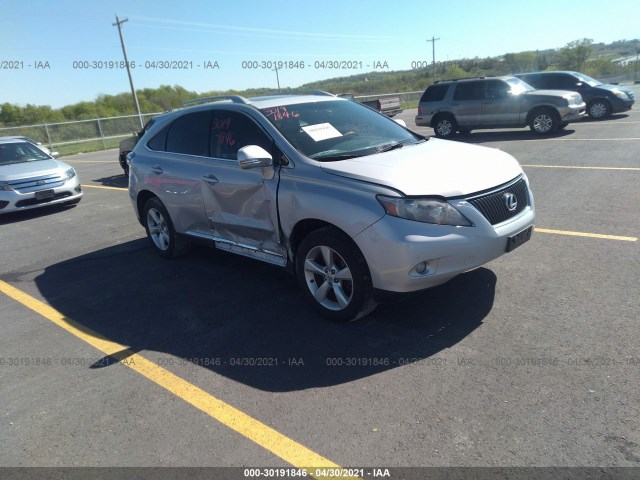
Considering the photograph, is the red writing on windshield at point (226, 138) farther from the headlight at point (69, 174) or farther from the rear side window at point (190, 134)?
the headlight at point (69, 174)

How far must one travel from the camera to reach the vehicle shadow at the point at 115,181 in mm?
13035

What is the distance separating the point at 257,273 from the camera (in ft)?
17.9

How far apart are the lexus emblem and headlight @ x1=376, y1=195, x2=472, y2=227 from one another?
20.3 inches

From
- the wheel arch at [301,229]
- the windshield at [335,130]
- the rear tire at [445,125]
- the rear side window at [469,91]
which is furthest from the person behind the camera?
the rear tire at [445,125]

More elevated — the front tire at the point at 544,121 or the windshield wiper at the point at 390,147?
the windshield wiper at the point at 390,147

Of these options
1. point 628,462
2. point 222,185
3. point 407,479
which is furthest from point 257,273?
point 628,462

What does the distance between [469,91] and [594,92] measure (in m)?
4.97

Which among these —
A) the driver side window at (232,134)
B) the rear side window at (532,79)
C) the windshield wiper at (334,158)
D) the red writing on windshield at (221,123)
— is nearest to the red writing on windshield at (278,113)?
the driver side window at (232,134)

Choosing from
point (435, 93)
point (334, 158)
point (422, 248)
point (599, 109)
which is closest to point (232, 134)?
point (334, 158)

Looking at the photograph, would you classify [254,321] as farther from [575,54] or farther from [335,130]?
[575,54]

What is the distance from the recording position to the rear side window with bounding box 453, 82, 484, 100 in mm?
14969

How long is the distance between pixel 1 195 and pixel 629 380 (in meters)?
10.4

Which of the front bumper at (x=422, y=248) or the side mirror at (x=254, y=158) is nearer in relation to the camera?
the front bumper at (x=422, y=248)

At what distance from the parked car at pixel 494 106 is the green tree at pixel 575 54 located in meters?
40.5
